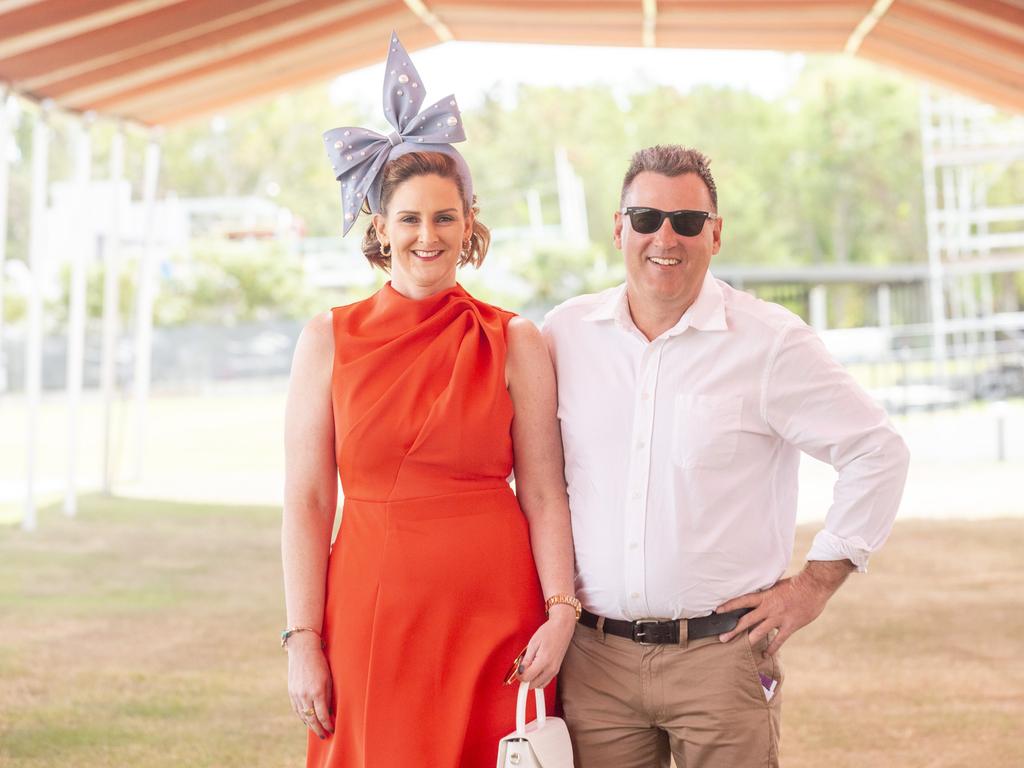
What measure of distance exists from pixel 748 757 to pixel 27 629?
5561 mm

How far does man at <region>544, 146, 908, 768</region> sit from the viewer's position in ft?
9.32

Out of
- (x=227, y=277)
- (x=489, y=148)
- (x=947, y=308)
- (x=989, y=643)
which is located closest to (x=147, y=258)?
(x=989, y=643)

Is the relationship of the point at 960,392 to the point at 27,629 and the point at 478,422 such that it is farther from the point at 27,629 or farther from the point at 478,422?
the point at 478,422

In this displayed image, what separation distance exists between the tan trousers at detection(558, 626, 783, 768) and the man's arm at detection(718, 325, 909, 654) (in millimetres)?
75

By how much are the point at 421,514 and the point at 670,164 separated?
92 centimetres

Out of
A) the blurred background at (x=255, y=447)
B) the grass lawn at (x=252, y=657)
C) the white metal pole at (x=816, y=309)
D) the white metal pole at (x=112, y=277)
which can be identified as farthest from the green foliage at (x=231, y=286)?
the grass lawn at (x=252, y=657)

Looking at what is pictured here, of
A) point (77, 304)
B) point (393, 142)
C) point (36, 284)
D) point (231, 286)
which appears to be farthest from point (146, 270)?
point (231, 286)

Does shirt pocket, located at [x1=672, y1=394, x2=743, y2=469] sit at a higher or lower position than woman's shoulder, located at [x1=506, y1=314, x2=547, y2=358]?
lower

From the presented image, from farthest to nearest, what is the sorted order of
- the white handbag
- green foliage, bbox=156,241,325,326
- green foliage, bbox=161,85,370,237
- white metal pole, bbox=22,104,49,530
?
green foliage, bbox=161,85,370,237
green foliage, bbox=156,241,325,326
white metal pole, bbox=22,104,49,530
the white handbag

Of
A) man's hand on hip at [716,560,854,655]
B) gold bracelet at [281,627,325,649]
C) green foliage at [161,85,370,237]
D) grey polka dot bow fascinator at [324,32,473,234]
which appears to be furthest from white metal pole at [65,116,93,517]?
green foliage at [161,85,370,237]

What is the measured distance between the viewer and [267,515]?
472 inches

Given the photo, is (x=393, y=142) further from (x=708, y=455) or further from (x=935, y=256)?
(x=935, y=256)

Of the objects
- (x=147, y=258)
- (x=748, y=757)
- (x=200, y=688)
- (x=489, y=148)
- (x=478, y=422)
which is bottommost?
(x=200, y=688)

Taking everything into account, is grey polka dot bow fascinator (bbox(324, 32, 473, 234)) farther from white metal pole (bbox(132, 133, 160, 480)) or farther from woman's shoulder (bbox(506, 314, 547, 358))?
white metal pole (bbox(132, 133, 160, 480))
